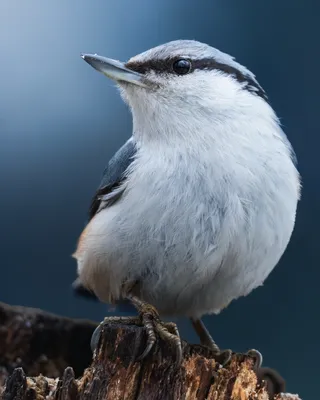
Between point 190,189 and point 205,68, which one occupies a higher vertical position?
point 205,68

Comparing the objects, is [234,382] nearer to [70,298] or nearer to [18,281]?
[70,298]

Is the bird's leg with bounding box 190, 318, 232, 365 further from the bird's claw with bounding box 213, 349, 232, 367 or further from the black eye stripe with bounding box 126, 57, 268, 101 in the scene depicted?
the black eye stripe with bounding box 126, 57, 268, 101

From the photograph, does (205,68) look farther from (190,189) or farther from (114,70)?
(190,189)

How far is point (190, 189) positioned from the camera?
1.63 meters

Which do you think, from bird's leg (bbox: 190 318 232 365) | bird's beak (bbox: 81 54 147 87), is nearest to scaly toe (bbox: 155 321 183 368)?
bird's leg (bbox: 190 318 232 365)

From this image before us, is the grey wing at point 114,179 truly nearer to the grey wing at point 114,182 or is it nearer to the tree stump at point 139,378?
the grey wing at point 114,182

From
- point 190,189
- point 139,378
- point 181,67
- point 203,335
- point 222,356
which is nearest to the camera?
point 139,378

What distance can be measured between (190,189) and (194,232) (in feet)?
0.35

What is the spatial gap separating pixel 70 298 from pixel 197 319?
1.50ft

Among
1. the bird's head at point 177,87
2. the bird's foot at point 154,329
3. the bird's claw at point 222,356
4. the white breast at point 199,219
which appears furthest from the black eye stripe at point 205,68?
the bird's claw at point 222,356

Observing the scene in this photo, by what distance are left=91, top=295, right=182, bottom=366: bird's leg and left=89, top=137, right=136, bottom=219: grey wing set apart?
29 cm

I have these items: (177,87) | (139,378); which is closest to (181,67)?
(177,87)

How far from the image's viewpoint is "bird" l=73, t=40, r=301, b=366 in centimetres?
162

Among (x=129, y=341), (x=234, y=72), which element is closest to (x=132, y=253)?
(x=129, y=341)
